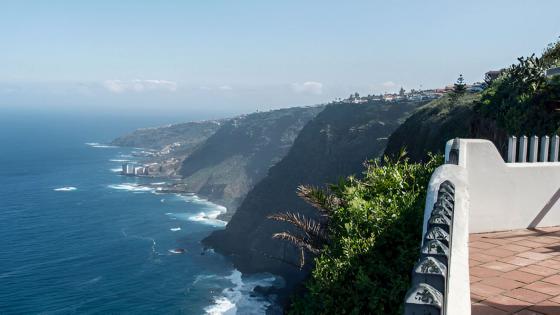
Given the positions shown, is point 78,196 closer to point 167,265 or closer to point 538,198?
point 167,265

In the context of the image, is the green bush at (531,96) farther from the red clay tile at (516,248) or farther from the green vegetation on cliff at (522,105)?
the red clay tile at (516,248)

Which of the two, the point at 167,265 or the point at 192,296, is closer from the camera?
the point at 192,296

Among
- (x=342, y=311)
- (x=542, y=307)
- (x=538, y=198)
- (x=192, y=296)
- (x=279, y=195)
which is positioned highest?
(x=538, y=198)

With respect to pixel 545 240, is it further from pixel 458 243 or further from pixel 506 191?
pixel 458 243

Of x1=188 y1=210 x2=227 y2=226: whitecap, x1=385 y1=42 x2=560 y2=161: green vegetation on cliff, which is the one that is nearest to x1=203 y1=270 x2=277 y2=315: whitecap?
x1=188 y1=210 x2=227 y2=226: whitecap

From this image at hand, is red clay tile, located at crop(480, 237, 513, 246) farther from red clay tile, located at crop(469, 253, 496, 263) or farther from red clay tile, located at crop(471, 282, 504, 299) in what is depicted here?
red clay tile, located at crop(471, 282, 504, 299)

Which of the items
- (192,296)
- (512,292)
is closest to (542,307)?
(512,292)
